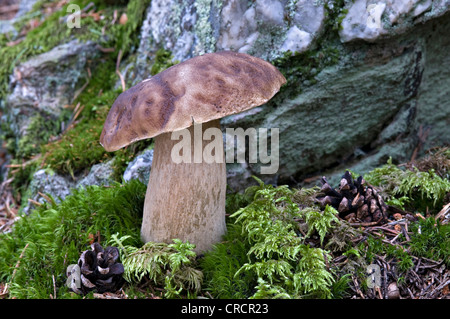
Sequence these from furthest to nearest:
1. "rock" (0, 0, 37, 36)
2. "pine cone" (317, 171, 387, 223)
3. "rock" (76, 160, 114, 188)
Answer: "rock" (0, 0, 37, 36)
"rock" (76, 160, 114, 188)
"pine cone" (317, 171, 387, 223)

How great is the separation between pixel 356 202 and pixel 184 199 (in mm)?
973

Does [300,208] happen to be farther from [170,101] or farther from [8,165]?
[8,165]

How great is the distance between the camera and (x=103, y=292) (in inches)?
80.0

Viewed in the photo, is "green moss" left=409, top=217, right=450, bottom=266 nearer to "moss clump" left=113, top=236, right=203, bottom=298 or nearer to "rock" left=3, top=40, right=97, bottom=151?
"moss clump" left=113, top=236, right=203, bottom=298

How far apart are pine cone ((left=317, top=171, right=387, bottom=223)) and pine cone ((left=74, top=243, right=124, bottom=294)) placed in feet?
3.94

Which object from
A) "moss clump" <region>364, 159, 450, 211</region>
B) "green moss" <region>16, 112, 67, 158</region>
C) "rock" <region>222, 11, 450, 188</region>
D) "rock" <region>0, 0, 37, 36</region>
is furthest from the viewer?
"rock" <region>0, 0, 37, 36</region>

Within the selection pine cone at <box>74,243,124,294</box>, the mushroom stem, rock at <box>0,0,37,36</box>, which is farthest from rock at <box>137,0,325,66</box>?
rock at <box>0,0,37,36</box>

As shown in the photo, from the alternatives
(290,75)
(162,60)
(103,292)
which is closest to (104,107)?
(162,60)

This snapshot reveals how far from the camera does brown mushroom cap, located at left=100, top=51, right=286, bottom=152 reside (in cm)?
173

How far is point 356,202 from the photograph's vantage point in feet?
7.35

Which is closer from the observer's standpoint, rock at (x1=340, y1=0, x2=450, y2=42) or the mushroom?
the mushroom

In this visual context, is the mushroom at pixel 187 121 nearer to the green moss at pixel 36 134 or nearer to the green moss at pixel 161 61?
the green moss at pixel 161 61

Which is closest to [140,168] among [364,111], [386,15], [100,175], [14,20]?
[100,175]

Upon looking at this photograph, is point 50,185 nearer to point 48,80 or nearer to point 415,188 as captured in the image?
point 48,80
